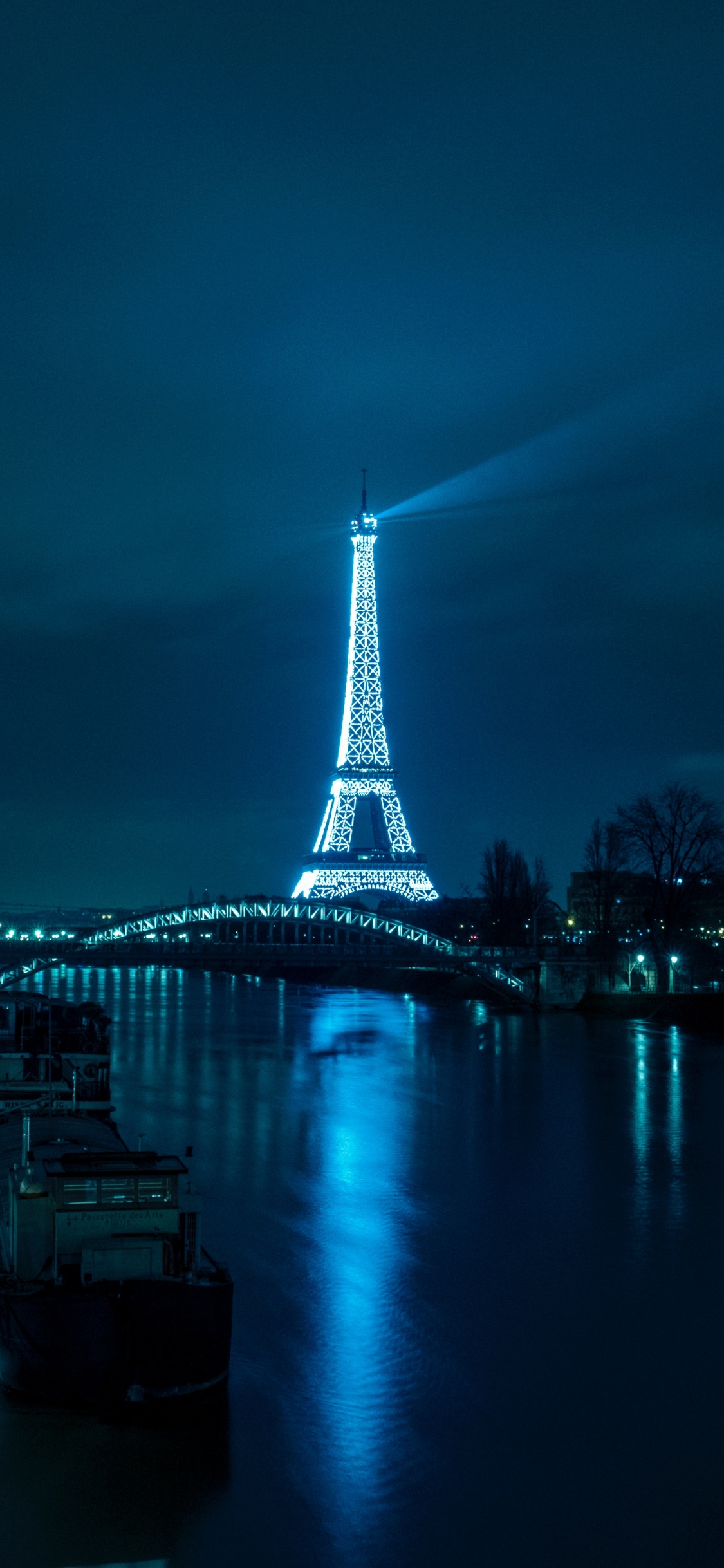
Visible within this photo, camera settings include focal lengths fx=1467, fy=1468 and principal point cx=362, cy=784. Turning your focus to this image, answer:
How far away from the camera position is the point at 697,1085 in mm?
34812

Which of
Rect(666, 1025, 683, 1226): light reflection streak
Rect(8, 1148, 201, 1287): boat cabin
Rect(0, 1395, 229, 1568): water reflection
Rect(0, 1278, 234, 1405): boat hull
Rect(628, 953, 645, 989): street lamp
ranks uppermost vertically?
Rect(628, 953, 645, 989): street lamp

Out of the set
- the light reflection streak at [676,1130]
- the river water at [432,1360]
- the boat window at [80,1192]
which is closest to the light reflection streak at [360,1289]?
the river water at [432,1360]

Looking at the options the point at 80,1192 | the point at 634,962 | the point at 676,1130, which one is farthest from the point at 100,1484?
the point at 634,962

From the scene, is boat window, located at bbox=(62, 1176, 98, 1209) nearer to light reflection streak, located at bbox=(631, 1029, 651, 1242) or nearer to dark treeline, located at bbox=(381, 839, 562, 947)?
light reflection streak, located at bbox=(631, 1029, 651, 1242)

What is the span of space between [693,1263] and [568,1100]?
572 inches

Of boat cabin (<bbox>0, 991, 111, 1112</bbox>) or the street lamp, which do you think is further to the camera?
the street lamp

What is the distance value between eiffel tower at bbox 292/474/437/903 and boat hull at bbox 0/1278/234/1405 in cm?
7712

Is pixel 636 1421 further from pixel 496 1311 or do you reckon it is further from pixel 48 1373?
pixel 48 1373

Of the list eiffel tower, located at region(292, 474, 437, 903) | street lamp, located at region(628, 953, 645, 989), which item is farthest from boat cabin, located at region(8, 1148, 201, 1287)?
eiffel tower, located at region(292, 474, 437, 903)

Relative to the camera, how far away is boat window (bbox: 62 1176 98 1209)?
39.4 ft

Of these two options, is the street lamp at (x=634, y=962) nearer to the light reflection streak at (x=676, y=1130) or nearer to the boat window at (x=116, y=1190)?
the light reflection streak at (x=676, y=1130)

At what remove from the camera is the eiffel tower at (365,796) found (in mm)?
92812

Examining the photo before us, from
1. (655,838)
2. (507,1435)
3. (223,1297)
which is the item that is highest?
(655,838)

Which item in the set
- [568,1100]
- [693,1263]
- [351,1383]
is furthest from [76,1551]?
[568,1100]
